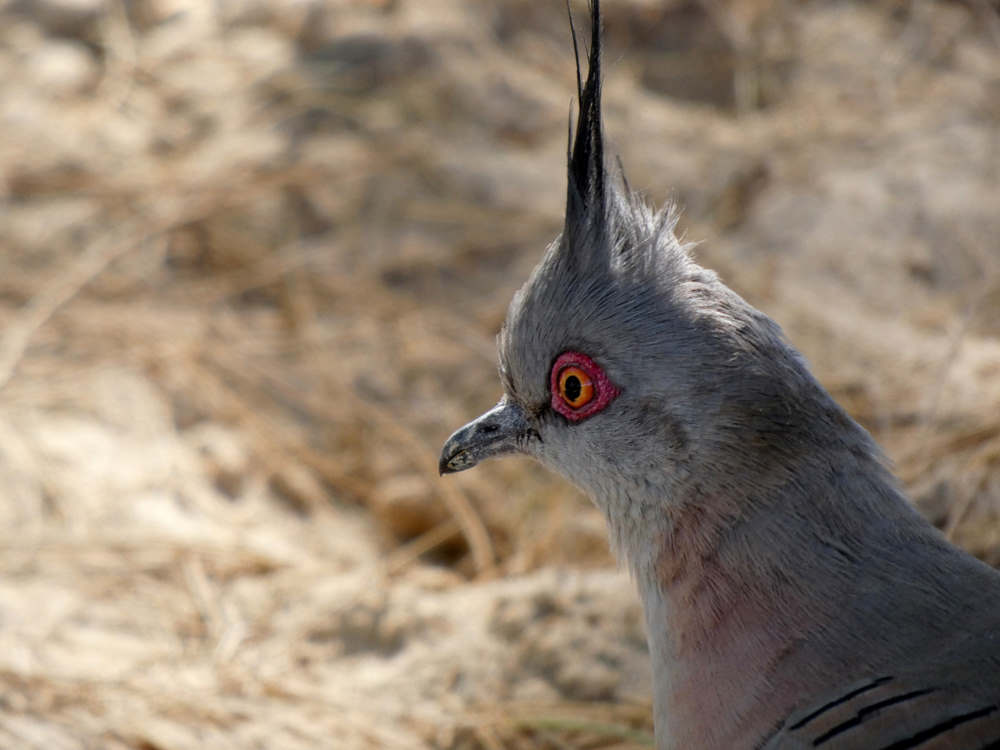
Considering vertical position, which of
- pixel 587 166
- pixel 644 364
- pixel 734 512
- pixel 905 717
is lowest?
pixel 905 717

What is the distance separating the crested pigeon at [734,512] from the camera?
5.69 ft

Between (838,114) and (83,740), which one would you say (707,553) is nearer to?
(83,740)

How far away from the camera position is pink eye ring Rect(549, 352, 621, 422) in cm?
205

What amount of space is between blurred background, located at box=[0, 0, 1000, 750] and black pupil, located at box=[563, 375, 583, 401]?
0.99 metres

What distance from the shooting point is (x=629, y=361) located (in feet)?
6.57

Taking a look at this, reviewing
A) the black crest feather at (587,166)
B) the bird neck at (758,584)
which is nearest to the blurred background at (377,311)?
the bird neck at (758,584)

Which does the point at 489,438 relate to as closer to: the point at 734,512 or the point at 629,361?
the point at 629,361

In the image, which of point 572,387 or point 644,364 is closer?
point 644,364

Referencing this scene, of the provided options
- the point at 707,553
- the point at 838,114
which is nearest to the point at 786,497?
the point at 707,553

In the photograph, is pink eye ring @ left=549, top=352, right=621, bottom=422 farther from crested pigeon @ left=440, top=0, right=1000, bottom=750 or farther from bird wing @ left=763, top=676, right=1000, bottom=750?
bird wing @ left=763, top=676, right=1000, bottom=750

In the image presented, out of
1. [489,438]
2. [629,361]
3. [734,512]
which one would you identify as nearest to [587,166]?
[629,361]

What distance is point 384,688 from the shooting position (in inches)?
119

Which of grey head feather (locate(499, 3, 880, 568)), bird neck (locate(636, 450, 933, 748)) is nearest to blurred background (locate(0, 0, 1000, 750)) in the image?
bird neck (locate(636, 450, 933, 748))

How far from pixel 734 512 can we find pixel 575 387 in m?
0.38
